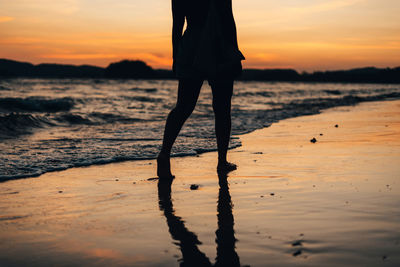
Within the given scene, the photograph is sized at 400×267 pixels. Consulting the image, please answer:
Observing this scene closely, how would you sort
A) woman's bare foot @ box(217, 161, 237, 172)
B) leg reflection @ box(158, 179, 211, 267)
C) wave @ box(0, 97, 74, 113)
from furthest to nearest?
wave @ box(0, 97, 74, 113) < woman's bare foot @ box(217, 161, 237, 172) < leg reflection @ box(158, 179, 211, 267)

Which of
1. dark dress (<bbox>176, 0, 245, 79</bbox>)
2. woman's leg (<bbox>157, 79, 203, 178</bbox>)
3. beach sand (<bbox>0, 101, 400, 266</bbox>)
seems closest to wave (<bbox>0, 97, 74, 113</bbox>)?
beach sand (<bbox>0, 101, 400, 266</bbox>)

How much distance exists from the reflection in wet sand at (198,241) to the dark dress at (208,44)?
46.2 inches

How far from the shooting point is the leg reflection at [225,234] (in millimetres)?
1788

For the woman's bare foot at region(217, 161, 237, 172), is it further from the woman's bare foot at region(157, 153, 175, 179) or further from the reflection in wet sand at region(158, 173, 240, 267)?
the reflection in wet sand at region(158, 173, 240, 267)

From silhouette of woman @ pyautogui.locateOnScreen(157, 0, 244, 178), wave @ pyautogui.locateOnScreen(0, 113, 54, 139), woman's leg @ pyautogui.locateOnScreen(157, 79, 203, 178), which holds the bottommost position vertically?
wave @ pyautogui.locateOnScreen(0, 113, 54, 139)

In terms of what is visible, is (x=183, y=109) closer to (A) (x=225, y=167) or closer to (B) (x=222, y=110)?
(B) (x=222, y=110)

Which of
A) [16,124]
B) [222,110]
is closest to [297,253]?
[222,110]

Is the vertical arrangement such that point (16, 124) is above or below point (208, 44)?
below

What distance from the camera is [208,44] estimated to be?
3645 mm

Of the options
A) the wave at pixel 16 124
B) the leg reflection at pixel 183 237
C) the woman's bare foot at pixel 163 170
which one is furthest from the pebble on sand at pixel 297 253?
the wave at pixel 16 124

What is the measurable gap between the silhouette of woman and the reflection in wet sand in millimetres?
950

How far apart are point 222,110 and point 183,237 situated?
1993 mm

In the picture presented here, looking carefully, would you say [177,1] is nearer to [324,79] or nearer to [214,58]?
[214,58]

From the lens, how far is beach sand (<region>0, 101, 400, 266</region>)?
1.84 m
